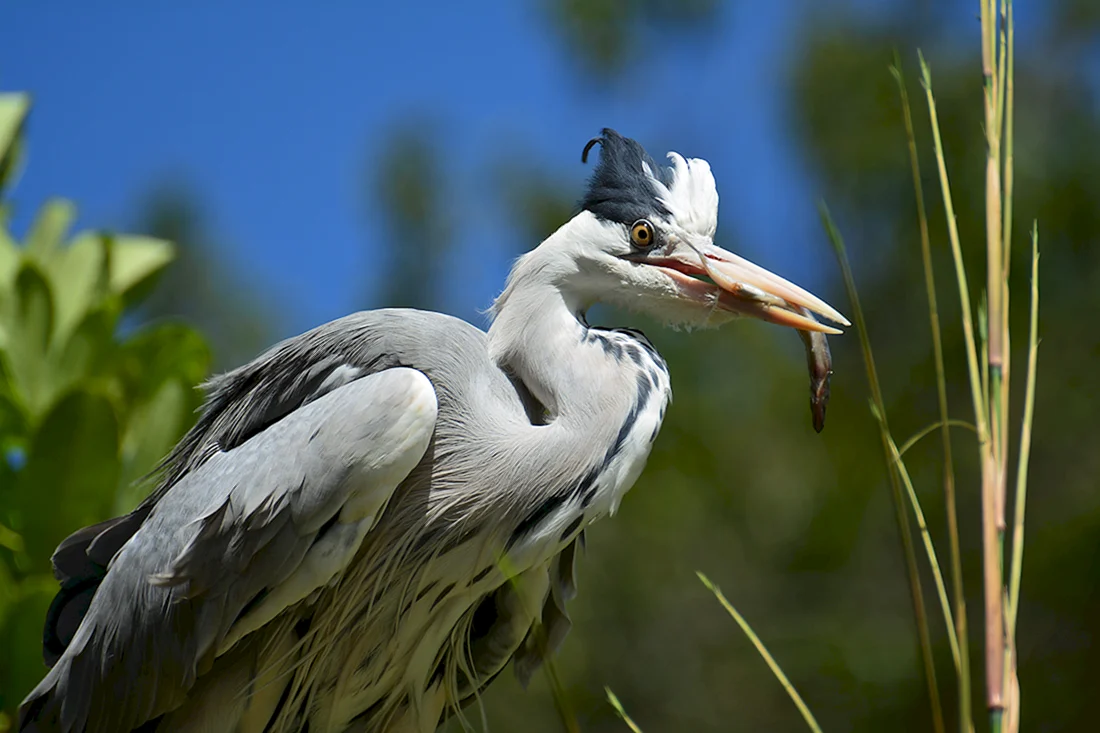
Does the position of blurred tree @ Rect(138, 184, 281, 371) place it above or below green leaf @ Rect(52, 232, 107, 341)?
below

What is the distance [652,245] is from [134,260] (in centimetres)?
211

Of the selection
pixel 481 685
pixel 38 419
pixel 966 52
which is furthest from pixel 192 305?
pixel 481 685

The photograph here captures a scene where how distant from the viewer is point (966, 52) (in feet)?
23.1

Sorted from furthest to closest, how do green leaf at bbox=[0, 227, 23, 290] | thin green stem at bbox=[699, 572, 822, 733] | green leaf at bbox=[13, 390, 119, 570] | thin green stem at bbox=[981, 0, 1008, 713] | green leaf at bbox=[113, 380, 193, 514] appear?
1. green leaf at bbox=[0, 227, 23, 290]
2. green leaf at bbox=[113, 380, 193, 514]
3. green leaf at bbox=[13, 390, 119, 570]
4. thin green stem at bbox=[699, 572, 822, 733]
5. thin green stem at bbox=[981, 0, 1008, 713]

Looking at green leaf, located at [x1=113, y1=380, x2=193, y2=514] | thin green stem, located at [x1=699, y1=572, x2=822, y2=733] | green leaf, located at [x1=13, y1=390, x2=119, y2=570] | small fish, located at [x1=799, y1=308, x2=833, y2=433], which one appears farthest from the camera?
green leaf, located at [x1=113, y1=380, x2=193, y2=514]

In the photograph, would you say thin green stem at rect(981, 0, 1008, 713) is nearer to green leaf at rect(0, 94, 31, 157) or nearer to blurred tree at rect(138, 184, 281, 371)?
green leaf at rect(0, 94, 31, 157)

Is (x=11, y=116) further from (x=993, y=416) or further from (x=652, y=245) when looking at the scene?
(x=993, y=416)

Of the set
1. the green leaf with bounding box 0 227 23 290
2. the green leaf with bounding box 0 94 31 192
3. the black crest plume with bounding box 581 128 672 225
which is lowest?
the green leaf with bounding box 0 227 23 290

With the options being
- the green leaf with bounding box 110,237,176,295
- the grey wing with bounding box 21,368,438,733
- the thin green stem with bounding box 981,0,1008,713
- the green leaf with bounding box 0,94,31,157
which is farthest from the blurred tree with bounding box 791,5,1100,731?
the thin green stem with bounding box 981,0,1008,713

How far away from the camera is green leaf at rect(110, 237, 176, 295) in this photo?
345 centimetres

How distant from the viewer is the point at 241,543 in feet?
6.04

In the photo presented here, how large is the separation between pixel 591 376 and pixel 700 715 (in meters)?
5.28

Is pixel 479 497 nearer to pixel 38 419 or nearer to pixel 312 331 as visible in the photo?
pixel 312 331

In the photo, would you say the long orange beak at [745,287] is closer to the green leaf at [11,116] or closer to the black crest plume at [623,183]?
the black crest plume at [623,183]
